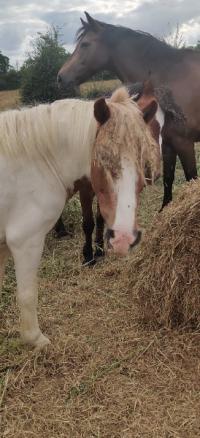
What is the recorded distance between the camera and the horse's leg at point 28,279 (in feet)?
7.50

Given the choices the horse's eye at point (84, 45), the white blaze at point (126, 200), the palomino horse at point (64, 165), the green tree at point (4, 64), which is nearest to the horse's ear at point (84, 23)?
the horse's eye at point (84, 45)

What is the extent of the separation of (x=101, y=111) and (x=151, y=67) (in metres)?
3.55

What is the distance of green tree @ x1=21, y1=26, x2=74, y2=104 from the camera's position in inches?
604

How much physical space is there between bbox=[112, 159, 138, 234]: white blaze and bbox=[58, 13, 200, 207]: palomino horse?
3012mm

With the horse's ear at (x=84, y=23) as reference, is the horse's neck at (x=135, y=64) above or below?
below

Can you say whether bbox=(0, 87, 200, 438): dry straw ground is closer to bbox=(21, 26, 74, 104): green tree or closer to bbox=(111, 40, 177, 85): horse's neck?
bbox=(111, 40, 177, 85): horse's neck

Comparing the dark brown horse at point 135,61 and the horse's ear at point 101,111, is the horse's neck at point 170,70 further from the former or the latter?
the horse's ear at point 101,111

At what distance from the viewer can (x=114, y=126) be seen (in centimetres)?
188

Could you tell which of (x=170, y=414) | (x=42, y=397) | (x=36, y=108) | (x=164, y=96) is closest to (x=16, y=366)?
(x=42, y=397)

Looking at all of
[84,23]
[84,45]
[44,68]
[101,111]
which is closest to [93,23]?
[84,23]

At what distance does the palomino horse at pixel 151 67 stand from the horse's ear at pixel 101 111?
2.97 m

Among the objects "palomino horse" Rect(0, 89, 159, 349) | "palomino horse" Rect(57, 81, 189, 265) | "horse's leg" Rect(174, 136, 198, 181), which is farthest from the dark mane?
"palomino horse" Rect(0, 89, 159, 349)

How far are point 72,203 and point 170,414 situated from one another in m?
3.43

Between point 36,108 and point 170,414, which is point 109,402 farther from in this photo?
point 36,108
